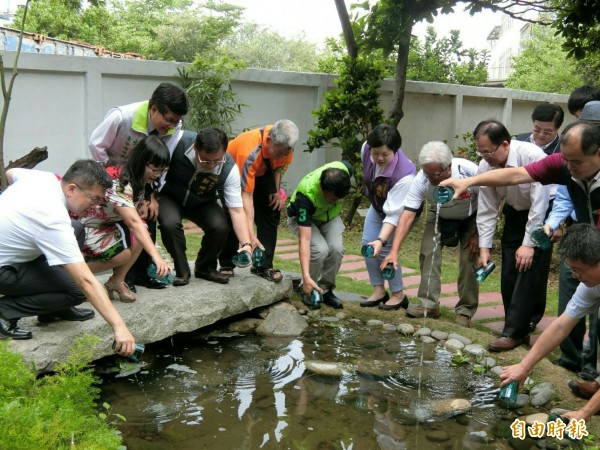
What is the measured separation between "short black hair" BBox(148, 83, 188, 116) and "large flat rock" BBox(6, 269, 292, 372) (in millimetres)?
1312

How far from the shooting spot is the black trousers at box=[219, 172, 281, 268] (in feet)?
19.5

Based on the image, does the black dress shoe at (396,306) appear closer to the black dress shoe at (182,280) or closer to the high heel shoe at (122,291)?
the black dress shoe at (182,280)

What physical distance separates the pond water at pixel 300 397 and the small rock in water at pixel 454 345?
11cm

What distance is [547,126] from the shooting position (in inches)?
222

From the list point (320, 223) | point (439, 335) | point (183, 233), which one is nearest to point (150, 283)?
point (183, 233)

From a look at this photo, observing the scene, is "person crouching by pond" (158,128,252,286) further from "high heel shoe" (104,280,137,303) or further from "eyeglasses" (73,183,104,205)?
"eyeglasses" (73,183,104,205)

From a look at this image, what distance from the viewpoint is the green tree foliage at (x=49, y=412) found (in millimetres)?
2844

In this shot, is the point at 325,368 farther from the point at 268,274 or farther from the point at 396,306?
the point at 396,306

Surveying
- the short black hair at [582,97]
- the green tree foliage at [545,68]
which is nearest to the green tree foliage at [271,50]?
the green tree foliage at [545,68]

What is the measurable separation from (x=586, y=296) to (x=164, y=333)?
2651 mm

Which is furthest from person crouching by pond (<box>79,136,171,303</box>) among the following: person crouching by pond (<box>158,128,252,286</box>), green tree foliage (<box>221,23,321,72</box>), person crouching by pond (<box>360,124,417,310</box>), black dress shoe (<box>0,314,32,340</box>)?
green tree foliage (<box>221,23,321,72</box>)

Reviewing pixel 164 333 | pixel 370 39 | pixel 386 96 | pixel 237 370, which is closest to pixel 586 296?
pixel 237 370

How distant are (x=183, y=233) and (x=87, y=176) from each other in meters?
1.53

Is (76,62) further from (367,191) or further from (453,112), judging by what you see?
(453,112)
